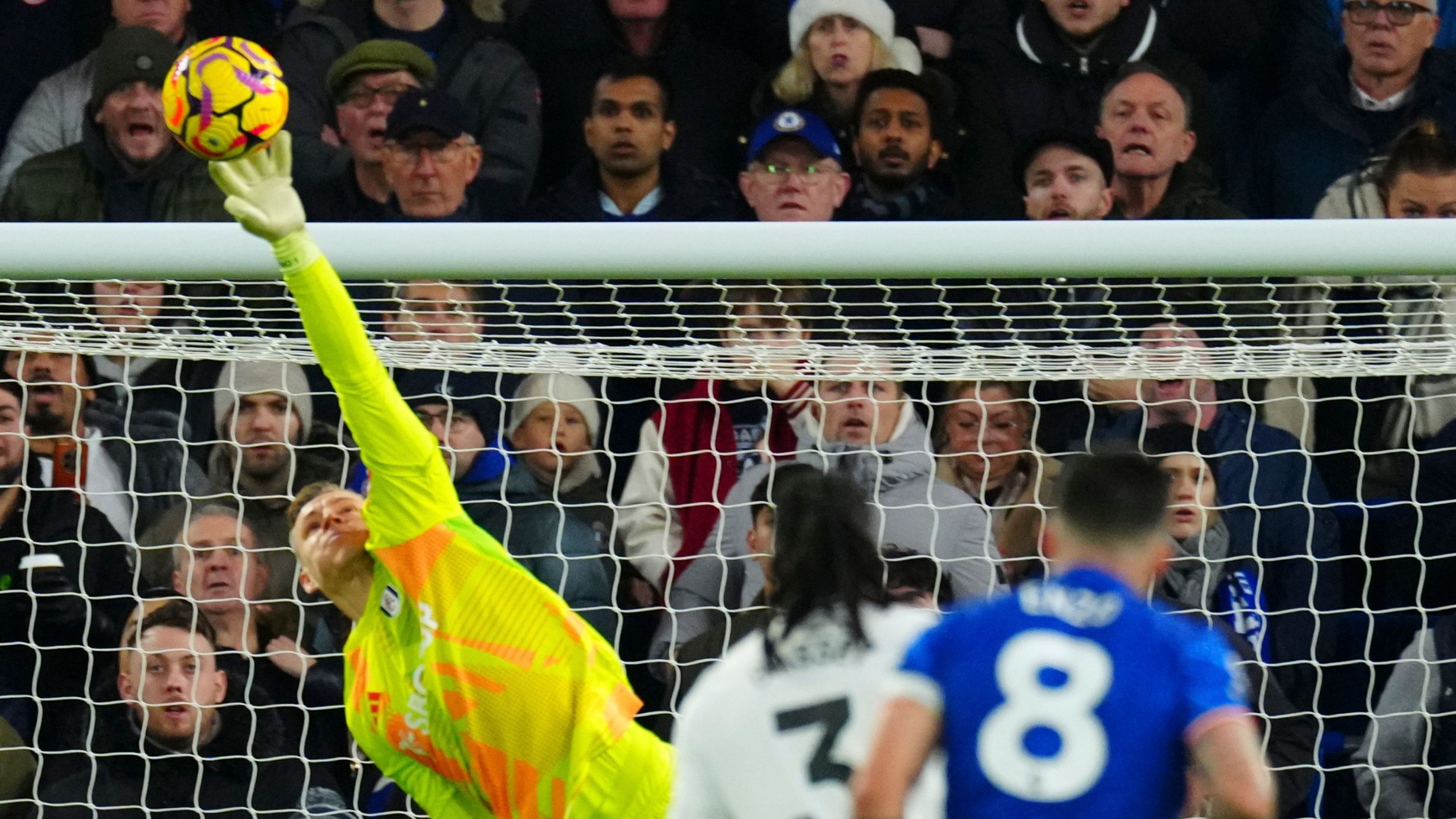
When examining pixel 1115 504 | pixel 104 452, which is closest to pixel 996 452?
pixel 104 452

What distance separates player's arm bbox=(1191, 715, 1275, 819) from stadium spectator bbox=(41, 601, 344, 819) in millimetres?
2922

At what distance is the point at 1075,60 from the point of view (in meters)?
5.93

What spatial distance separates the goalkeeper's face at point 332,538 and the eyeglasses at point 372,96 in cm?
246

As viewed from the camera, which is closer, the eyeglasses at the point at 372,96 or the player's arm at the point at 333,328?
the player's arm at the point at 333,328

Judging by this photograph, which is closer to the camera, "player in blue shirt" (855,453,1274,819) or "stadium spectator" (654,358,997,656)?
"player in blue shirt" (855,453,1274,819)

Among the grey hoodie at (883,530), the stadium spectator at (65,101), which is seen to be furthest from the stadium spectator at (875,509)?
the stadium spectator at (65,101)

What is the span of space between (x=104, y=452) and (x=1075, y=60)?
3.06m

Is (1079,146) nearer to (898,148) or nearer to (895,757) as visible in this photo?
(898,148)

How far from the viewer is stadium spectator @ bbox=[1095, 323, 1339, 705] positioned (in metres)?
4.79

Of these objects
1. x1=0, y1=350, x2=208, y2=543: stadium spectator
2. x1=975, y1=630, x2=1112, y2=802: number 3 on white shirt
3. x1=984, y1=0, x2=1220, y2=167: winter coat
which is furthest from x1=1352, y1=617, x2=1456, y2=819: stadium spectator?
x1=0, y1=350, x2=208, y2=543: stadium spectator

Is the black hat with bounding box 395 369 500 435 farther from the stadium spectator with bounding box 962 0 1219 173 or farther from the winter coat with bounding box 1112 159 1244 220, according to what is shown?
the winter coat with bounding box 1112 159 1244 220

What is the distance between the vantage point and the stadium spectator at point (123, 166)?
577cm

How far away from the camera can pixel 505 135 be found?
5930mm

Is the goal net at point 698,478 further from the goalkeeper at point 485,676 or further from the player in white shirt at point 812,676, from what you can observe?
the player in white shirt at point 812,676
